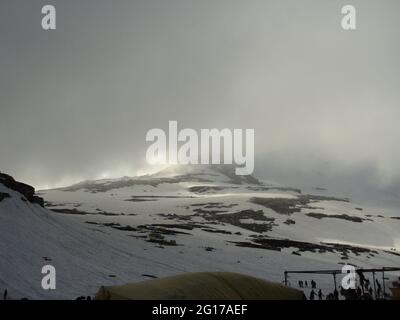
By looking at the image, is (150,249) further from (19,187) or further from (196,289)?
(196,289)

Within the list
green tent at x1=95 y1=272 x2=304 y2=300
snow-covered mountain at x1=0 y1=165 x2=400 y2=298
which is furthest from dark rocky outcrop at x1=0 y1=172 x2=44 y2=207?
green tent at x1=95 y1=272 x2=304 y2=300

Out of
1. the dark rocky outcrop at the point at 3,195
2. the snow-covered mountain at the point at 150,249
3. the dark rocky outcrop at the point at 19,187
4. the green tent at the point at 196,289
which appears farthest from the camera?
the dark rocky outcrop at the point at 19,187

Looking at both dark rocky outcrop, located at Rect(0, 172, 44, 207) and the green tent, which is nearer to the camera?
the green tent

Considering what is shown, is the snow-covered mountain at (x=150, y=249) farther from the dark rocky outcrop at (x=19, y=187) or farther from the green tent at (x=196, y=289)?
the green tent at (x=196, y=289)

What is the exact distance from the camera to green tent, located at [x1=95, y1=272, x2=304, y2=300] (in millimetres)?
14461

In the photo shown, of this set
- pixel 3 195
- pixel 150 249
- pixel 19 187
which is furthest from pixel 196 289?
pixel 19 187

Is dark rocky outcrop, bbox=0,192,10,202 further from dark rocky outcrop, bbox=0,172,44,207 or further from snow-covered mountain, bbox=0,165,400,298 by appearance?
dark rocky outcrop, bbox=0,172,44,207

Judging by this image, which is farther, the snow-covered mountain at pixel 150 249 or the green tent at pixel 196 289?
the snow-covered mountain at pixel 150 249

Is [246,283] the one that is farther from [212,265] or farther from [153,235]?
[153,235]

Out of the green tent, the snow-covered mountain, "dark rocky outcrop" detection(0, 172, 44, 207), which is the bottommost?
the snow-covered mountain

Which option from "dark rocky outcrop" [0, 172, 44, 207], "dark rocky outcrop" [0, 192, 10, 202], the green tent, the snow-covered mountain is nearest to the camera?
the green tent

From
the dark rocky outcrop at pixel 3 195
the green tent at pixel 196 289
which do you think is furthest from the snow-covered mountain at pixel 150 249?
the green tent at pixel 196 289

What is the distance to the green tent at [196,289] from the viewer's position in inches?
569
